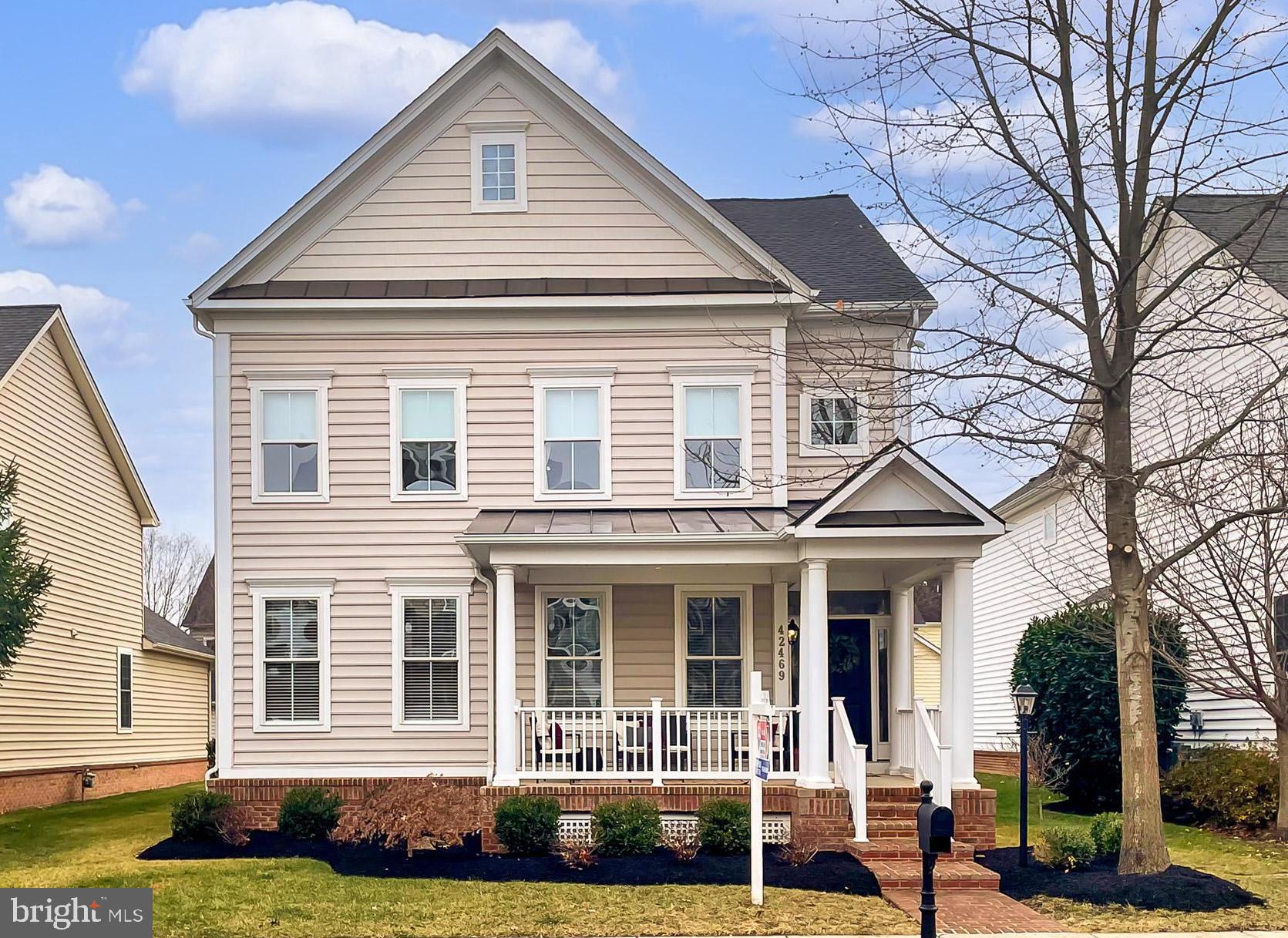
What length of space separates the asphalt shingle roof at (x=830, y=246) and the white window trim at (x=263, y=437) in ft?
20.7

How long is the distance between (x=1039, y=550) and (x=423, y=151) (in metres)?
15.6

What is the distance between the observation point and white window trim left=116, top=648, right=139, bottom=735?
92.9 feet

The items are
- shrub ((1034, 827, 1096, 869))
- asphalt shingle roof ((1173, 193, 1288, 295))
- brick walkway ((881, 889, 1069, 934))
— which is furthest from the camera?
asphalt shingle roof ((1173, 193, 1288, 295))

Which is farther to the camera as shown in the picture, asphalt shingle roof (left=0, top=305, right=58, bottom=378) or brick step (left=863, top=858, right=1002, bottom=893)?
asphalt shingle roof (left=0, top=305, right=58, bottom=378)

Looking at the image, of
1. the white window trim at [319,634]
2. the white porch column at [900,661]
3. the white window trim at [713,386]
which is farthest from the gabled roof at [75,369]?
the white porch column at [900,661]

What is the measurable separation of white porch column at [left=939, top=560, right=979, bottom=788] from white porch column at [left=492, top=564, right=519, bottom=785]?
4.98 metres

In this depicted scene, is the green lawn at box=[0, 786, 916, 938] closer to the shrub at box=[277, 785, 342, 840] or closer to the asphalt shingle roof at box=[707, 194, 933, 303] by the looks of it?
the shrub at box=[277, 785, 342, 840]

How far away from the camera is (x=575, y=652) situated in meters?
19.2

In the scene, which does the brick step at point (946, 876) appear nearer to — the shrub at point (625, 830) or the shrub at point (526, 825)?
the shrub at point (625, 830)

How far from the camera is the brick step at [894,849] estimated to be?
1525cm

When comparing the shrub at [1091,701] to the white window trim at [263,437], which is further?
the shrub at [1091,701]

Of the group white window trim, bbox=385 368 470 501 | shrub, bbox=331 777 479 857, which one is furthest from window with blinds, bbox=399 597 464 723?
shrub, bbox=331 777 479 857

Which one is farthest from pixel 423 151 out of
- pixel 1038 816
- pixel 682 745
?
pixel 1038 816

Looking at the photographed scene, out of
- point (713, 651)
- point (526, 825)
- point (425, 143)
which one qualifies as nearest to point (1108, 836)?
point (713, 651)
